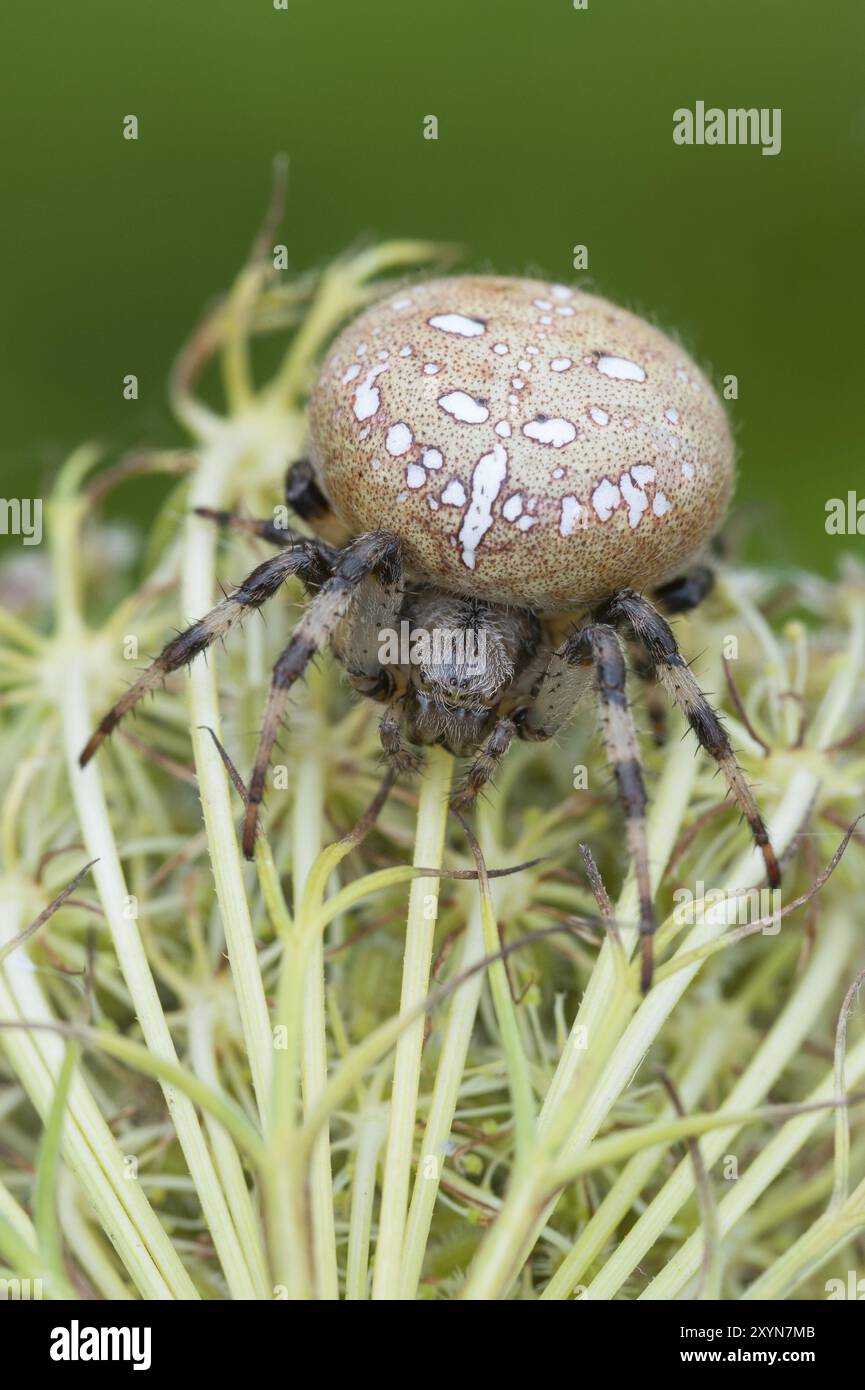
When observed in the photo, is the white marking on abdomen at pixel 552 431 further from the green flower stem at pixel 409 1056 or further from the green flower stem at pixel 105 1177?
the green flower stem at pixel 105 1177

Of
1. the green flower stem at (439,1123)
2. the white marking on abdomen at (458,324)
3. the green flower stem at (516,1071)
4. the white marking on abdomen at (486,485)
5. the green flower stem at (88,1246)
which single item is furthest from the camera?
the white marking on abdomen at (458,324)

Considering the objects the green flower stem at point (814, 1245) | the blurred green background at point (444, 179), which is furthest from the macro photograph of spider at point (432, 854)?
the blurred green background at point (444, 179)

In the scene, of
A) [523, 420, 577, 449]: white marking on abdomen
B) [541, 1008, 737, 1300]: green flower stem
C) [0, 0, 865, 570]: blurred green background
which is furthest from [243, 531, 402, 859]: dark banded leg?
[0, 0, 865, 570]: blurred green background

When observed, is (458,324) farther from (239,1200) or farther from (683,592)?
(239,1200)

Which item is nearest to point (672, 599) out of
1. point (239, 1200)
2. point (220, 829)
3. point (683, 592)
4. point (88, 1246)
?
point (683, 592)

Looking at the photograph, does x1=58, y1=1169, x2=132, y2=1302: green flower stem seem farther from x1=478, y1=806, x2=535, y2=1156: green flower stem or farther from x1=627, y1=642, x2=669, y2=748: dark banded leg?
x1=627, y1=642, x2=669, y2=748: dark banded leg
